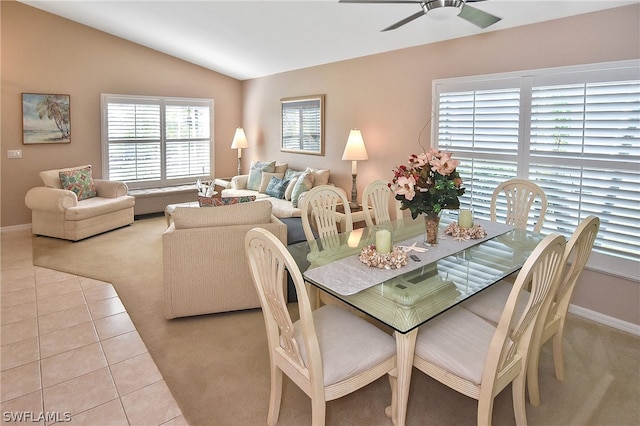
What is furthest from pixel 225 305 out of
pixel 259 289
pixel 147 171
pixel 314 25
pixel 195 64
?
pixel 195 64

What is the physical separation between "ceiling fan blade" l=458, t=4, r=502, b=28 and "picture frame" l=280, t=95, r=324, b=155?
351 cm

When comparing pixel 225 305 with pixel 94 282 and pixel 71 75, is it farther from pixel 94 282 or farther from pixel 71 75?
pixel 71 75

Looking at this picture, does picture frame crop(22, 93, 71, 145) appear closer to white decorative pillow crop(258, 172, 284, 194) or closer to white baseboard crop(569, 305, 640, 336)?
white decorative pillow crop(258, 172, 284, 194)

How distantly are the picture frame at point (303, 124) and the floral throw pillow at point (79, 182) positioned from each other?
3.00 meters

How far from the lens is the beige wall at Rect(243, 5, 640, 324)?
3.09m

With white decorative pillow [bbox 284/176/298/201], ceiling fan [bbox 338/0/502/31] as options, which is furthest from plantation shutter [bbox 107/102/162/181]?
ceiling fan [bbox 338/0/502/31]

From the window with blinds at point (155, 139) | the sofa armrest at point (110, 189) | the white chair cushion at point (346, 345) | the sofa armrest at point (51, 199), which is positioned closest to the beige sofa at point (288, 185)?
the window with blinds at point (155, 139)

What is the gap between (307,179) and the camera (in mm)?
5586

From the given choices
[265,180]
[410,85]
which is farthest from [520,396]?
[265,180]

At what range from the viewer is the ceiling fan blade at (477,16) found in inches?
93.0

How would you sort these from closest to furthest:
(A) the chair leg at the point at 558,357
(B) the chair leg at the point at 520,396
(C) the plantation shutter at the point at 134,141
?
(B) the chair leg at the point at 520,396
(A) the chair leg at the point at 558,357
(C) the plantation shutter at the point at 134,141

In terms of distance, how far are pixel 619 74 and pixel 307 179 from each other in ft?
11.8

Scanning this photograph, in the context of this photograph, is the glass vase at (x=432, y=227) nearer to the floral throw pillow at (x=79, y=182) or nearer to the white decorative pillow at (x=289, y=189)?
the white decorative pillow at (x=289, y=189)

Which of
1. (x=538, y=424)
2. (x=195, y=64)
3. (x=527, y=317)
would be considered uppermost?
(x=195, y=64)
